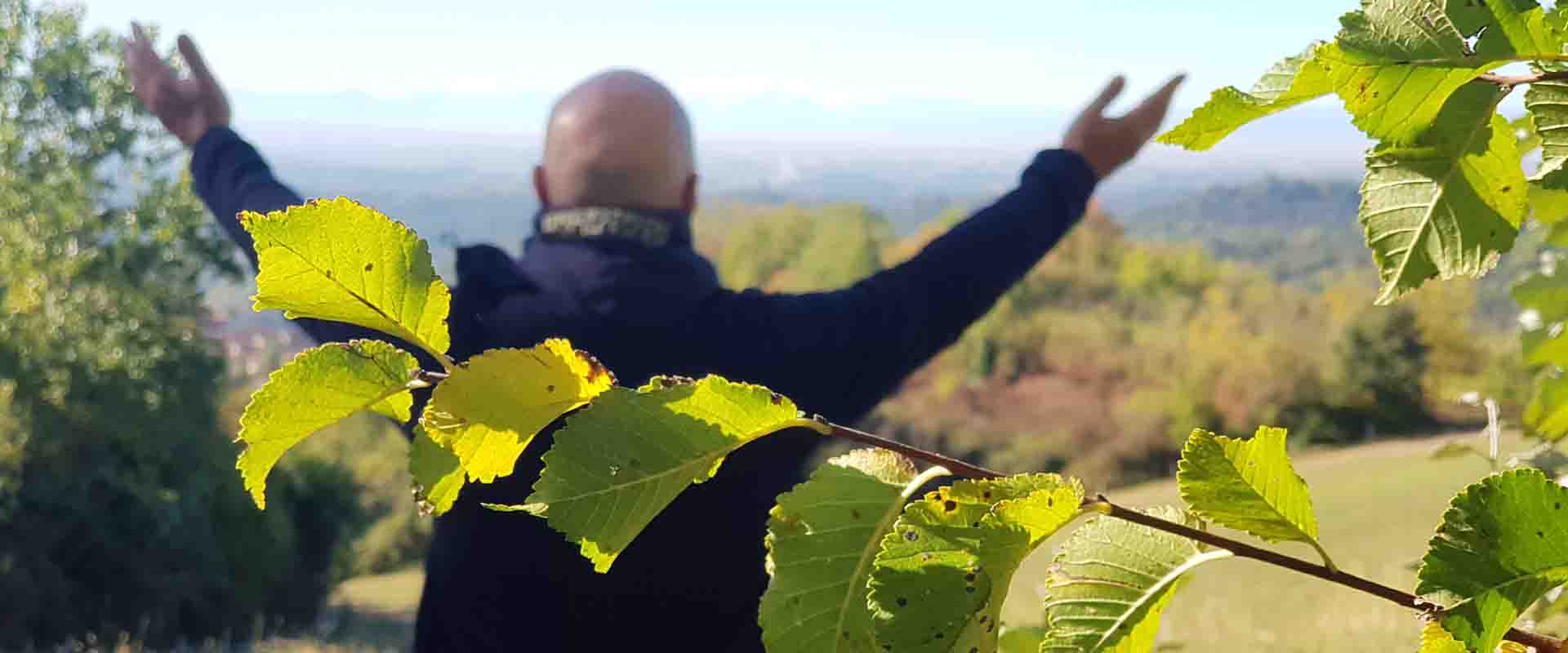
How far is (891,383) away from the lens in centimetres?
184

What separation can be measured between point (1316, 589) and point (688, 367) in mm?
10132

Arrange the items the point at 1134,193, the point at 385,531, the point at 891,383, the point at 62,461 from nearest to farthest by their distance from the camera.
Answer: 1. the point at 891,383
2. the point at 62,461
3. the point at 385,531
4. the point at 1134,193

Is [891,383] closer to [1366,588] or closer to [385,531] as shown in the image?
[1366,588]

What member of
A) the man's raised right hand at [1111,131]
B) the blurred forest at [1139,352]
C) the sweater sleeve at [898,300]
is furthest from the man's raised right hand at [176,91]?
the blurred forest at [1139,352]

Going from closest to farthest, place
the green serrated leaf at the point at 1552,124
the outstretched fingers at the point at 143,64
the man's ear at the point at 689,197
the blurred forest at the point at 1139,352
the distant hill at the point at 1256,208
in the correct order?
the green serrated leaf at the point at 1552,124 < the outstretched fingers at the point at 143,64 < the man's ear at the point at 689,197 < the blurred forest at the point at 1139,352 < the distant hill at the point at 1256,208

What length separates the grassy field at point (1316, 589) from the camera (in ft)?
21.6

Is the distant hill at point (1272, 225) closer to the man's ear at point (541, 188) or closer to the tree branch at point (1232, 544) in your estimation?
the man's ear at point (541, 188)

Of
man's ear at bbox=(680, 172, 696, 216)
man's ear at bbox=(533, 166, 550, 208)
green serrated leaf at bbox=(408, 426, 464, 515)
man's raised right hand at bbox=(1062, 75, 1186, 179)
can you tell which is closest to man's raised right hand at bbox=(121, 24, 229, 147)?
man's ear at bbox=(533, 166, 550, 208)

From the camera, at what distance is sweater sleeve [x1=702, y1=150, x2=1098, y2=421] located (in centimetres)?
163

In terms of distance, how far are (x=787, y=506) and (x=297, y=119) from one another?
84.4 metres

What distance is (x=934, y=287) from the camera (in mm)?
1658

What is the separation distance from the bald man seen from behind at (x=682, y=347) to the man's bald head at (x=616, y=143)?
0.14 meters

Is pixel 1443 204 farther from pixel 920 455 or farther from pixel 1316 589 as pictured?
pixel 1316 589

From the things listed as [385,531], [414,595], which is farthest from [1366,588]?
[385,531]
